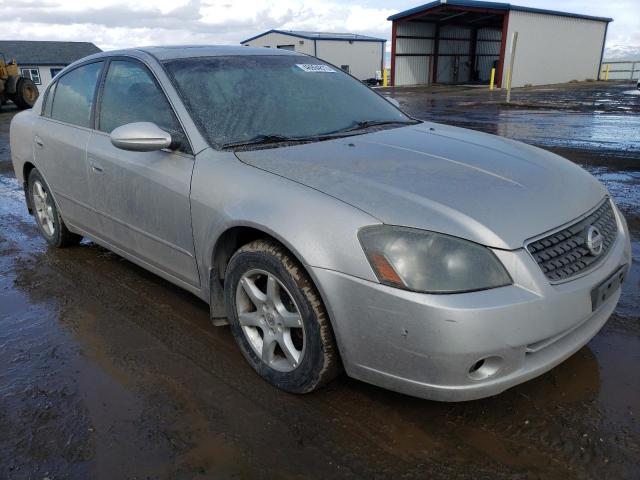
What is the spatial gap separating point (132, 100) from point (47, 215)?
182cm

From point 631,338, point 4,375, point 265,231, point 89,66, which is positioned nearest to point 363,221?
point 265,231

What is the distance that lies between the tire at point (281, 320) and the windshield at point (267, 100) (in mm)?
712

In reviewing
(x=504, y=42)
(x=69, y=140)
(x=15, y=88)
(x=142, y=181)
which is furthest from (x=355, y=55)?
(x=142, y=181)

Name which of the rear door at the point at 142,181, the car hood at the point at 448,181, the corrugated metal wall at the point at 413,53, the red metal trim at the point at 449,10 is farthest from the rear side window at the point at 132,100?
the corrugated metal wall at the point at 413,53

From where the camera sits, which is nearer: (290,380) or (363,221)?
(363,221)

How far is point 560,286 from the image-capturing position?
2.08 metres

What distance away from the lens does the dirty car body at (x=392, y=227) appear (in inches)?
78.7

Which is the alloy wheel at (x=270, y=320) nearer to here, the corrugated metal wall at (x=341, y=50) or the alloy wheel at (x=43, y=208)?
the alloy wheel at (x=43, y=208)

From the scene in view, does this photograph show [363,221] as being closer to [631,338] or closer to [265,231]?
→ [265,231]

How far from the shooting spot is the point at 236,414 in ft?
7.88

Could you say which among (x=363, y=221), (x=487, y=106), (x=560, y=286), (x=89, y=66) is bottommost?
(x=487, y=106)

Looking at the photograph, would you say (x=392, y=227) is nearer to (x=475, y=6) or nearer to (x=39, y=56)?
(x=475, y=6)

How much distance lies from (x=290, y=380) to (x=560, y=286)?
3.99ft

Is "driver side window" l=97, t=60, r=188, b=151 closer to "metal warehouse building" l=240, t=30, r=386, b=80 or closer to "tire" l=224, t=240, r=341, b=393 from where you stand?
"tire" l=224, t=240, r=341, b=393
